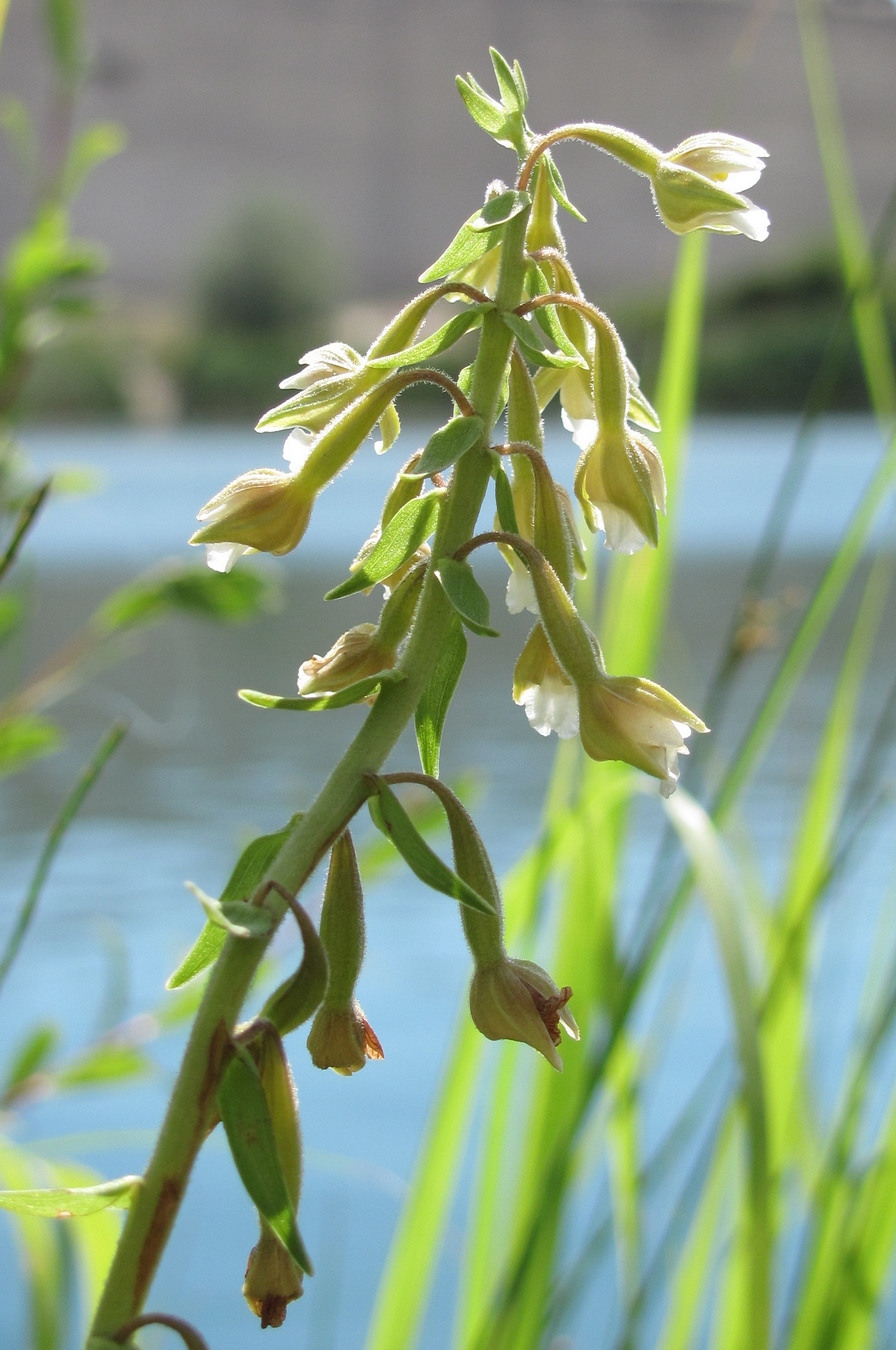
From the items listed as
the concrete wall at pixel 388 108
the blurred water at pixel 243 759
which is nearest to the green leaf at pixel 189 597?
the blurred water at pixel 243 759

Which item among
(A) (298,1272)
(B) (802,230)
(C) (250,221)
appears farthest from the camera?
(B) (802,230)

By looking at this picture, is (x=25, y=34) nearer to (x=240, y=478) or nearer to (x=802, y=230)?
(x=802, y=230)

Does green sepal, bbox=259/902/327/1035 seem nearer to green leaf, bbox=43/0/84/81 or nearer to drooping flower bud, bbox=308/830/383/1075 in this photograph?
drooping flower bud, bbox=308/830/383/1075

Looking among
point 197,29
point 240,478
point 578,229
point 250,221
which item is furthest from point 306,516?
point 197,29

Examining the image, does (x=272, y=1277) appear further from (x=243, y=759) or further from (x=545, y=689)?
(x=243, y=759)

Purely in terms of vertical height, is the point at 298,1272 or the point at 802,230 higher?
the point at 802,230

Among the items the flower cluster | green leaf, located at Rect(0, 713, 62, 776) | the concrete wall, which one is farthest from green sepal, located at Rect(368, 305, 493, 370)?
the concrete wall
